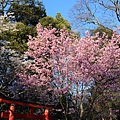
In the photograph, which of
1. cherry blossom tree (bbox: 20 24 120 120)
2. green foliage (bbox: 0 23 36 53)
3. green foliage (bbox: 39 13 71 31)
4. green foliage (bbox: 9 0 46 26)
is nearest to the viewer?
cherry blossom tree (bbox: 20 24 120 120)

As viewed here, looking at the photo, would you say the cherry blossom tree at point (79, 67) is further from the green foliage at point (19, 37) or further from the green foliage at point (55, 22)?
the green foliage at point (55, 22)

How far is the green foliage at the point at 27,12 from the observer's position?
12.2m

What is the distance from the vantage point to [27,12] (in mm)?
12297

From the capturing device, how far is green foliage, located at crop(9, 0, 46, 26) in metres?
12.2

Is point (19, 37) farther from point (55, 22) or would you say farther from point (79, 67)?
point (79, 67)

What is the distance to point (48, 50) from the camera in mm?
6941

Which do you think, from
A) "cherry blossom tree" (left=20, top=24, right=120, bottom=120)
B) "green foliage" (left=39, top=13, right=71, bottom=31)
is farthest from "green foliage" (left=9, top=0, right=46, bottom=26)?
"cherry blossom tree" (left=20, top=24, right=120, bottom=120)

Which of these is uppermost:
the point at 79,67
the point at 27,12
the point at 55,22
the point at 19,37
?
the point at 27,12

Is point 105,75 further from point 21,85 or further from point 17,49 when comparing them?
point 17,49

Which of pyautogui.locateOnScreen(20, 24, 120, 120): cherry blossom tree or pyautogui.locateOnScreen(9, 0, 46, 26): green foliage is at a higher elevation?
pyautogui.locateOnScreen(9, 0, 46, 26): green foliage

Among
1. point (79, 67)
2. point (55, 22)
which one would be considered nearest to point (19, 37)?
point (55, 22)

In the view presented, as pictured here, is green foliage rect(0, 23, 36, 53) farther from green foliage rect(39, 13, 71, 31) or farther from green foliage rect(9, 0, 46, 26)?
green foliage rect(9, 0, 46, 26)

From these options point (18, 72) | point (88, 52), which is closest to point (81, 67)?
point (88, 52)

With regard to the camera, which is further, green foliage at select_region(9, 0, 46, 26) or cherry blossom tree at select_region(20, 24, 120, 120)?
green foliage at select_region(9, 0, 46, 26)
